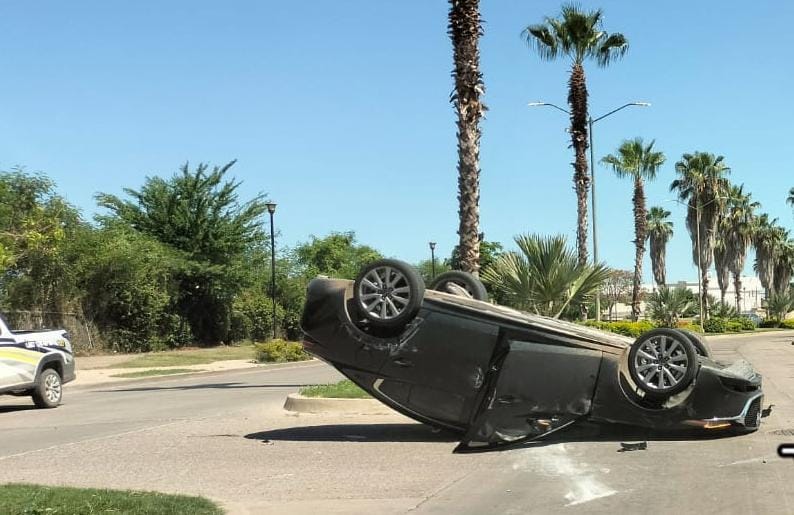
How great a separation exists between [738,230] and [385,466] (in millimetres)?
77632

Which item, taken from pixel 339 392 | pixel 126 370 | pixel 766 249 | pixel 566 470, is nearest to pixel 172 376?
pixel 126 370

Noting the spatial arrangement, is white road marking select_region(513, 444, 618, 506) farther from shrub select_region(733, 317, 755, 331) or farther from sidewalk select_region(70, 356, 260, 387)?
shrub select_region(733, 317, 755, 331)

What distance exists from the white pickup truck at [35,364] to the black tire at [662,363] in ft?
38.0

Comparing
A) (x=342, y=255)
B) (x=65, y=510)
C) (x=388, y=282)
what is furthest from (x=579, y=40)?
(x=342, y=255)

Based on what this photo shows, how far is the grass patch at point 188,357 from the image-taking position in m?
31.0

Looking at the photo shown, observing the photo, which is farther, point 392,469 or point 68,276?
point 68,276

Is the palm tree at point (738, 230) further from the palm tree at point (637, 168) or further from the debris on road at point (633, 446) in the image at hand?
the debris on road at point (633, 446)

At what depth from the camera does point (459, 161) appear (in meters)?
19.2

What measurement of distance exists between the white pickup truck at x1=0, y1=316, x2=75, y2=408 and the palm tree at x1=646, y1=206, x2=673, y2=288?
2889 inches

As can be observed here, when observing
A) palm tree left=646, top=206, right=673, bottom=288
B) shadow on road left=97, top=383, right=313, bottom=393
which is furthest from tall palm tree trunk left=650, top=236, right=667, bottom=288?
shadow on road left=97, top=383, right=313, bottom=393

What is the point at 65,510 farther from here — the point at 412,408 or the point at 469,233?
the point at 469,233

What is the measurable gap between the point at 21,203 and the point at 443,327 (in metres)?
24.8

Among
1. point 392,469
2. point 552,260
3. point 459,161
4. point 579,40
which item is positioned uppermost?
point 579,40

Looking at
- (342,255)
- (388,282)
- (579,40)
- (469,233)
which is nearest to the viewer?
(388,282)
